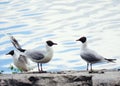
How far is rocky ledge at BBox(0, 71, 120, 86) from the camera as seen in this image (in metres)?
7.82

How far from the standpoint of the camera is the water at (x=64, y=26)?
42.0 feet

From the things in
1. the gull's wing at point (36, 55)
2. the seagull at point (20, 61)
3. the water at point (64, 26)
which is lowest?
the water at point (64, 26)

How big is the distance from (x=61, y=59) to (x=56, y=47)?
1.30 meters

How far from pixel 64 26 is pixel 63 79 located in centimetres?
789

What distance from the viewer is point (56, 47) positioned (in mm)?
14031

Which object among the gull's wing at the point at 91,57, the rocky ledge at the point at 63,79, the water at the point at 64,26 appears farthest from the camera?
the water at the point at 64,26

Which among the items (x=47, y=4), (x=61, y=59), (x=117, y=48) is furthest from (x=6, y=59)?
Result: (x=47, y=4)

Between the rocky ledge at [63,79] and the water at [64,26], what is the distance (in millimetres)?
3346

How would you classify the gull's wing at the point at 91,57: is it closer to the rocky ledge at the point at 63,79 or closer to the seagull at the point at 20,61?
the rocky ledge at the point at 63,79

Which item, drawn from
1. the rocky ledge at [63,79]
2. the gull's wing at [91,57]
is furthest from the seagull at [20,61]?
the gull's wing at [91,57]

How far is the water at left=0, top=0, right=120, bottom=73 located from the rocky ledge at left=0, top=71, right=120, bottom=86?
335 centimetres

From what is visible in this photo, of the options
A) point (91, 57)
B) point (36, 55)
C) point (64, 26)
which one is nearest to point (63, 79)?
point (91, 57)

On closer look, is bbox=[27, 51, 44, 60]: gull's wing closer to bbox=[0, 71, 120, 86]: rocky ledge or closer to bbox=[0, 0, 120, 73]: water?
bbox=[0, 71, 120, 86]: rocky ledge

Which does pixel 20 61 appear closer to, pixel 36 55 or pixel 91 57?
pixel 36 55
